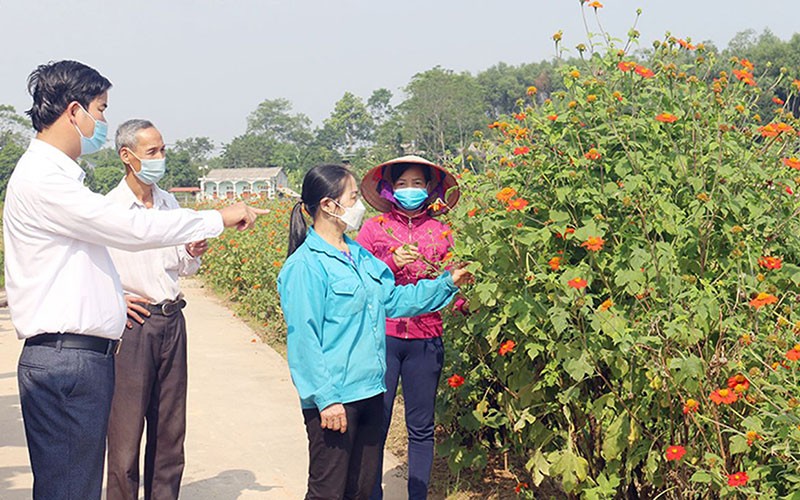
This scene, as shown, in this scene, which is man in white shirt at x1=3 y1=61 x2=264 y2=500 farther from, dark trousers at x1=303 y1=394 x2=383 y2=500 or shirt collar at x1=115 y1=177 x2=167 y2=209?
shirt collar at x1=115 y1=177 x2=167 y2=209

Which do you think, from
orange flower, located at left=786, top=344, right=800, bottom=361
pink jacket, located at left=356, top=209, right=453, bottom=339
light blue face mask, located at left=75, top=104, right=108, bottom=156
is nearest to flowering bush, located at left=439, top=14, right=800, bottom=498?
orange flower, located at left=786, top=344, right=800, bottom=361

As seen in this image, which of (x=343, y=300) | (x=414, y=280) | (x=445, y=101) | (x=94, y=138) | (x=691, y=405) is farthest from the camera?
(x=445, y=101)

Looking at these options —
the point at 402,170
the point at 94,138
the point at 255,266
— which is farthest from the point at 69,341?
the point at 255,266

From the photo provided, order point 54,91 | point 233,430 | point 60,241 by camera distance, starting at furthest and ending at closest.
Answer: point 233,430, point 54,91, point 60,241

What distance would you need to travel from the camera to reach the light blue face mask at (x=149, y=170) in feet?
13.1

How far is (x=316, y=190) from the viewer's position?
3535 millimetres

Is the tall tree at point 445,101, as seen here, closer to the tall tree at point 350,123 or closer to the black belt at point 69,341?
the tall tree at point 350,123

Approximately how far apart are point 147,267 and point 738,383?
2557mm

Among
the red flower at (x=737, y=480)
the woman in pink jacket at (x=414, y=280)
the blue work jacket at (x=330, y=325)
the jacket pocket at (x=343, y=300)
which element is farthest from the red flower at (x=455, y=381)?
the red flower at (x=737, y=480)

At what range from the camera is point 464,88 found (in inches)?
3418

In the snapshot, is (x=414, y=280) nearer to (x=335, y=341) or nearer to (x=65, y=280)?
(x=335, y=341)

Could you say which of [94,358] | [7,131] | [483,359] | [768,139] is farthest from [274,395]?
[7,131]

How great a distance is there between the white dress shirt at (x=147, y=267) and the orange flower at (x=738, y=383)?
2436 millimetres

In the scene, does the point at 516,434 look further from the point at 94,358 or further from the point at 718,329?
the point at 94,358
